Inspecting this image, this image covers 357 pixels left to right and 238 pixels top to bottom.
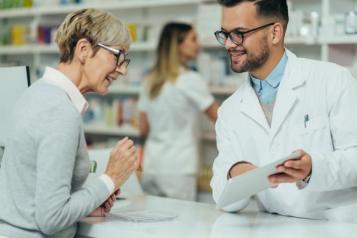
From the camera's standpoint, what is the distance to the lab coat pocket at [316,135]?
2297 mm

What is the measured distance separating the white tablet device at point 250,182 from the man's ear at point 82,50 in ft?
2.14

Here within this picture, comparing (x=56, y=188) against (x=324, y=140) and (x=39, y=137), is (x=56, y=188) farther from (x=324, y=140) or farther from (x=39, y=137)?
(x=324, y=140)

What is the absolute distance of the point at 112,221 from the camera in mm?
2205

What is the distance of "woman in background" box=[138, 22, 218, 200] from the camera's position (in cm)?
459

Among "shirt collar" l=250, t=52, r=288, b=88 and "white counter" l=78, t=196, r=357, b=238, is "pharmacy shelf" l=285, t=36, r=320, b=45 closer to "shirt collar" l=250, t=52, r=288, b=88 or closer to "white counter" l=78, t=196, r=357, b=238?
"shirt collar" l=250, t=52, r=288, b=88

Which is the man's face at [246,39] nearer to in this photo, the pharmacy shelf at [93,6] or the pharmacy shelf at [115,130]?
the pharmacy shelf at [93,6]

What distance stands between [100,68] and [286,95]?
70cm

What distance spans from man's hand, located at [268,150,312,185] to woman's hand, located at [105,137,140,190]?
49 cm

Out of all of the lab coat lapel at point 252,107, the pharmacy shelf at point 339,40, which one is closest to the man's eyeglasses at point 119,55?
the lab coat lapel at point 252,107

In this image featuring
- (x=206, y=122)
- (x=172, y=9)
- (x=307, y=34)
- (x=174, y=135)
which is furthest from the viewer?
(x=172, y=9)

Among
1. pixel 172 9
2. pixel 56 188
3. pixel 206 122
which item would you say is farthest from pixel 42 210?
pixel 172 9

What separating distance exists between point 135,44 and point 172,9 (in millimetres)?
527

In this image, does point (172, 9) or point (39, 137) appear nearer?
point (39, 137)

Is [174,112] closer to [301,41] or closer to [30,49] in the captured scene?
[301,41]
